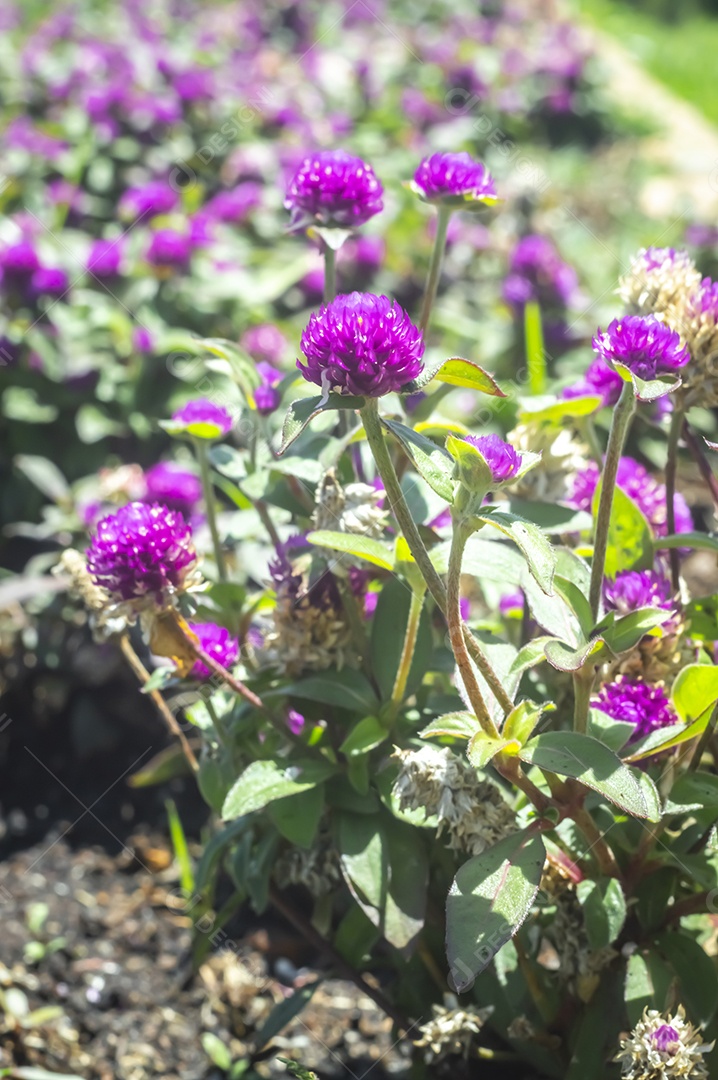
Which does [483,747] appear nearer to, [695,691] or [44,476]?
[695,691]

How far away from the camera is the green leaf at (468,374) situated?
1.10m

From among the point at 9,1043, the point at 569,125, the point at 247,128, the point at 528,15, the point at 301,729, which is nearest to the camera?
the point at 301,729

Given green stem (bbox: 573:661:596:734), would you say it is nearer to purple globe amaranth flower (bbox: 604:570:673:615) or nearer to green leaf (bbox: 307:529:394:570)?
purple globe amaranth flower (bbox: 604:570:673:615)

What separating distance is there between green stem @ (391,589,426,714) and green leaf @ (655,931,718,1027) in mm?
459

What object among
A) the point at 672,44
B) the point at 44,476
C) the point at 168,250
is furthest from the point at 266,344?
the point at 672,44

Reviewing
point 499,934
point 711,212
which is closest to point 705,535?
point 499,934

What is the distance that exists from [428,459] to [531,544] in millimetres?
130

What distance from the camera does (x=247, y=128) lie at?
4781 mm

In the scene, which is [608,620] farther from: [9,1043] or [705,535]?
[9,1043]

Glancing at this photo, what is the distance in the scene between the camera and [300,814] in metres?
1.39

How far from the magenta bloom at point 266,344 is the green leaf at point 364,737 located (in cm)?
179

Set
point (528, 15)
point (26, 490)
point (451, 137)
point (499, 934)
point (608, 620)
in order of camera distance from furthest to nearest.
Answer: point (528, 15)
point (451, 137)
point (26, 490)
point (608, 620)
point (499, 934)

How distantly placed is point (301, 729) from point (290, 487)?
350mm

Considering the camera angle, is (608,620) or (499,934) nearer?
(499,934)
